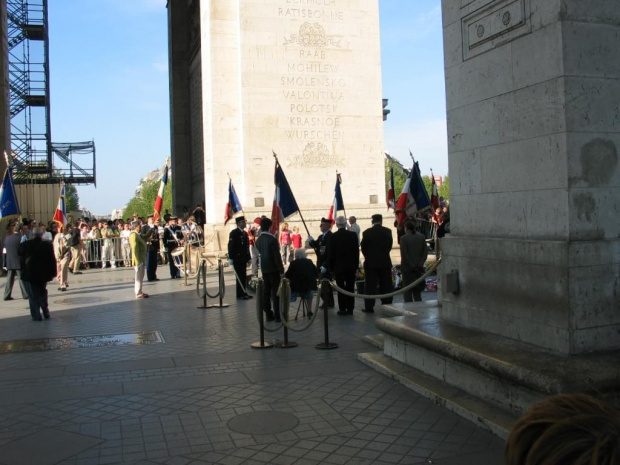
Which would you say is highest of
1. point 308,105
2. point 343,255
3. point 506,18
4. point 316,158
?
point 308,105

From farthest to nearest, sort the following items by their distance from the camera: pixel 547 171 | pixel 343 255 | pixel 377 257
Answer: pixel 343 255 → pixel 377 257 → pixel 547 171

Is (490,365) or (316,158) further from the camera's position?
(316,158)

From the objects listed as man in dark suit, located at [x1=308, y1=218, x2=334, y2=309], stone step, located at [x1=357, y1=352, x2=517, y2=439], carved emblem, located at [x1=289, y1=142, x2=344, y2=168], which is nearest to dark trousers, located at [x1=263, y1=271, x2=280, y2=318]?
man in dark suit, located at [x1=308, y1=218, x2=334, y2=309]

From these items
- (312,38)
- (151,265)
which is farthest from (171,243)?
(312,38)

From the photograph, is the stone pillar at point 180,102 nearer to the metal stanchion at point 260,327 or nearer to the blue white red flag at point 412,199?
the blue white red flag at point 412,199

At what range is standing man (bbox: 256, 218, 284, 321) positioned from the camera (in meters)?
10.3

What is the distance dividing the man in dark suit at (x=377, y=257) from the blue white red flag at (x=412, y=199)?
2.05ft

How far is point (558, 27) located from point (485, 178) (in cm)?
163

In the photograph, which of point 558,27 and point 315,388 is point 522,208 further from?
point 315,388

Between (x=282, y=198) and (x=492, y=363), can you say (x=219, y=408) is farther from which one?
(x=282, y=198)

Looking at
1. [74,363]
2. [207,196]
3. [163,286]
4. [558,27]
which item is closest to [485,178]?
[558,27]

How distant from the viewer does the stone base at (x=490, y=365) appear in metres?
4.57

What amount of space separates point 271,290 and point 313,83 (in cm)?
1184

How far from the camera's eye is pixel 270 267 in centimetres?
1031
